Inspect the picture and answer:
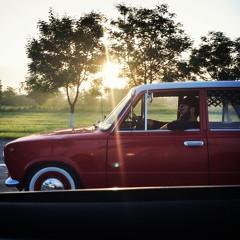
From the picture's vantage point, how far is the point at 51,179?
3.91 meters

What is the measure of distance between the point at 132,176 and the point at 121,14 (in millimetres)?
18441

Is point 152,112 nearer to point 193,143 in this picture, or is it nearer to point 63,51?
point 193,143

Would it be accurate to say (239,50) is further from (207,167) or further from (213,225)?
(213,225)

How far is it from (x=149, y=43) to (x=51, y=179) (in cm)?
1780

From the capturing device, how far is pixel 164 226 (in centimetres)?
87

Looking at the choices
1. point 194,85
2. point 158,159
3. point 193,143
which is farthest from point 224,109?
point 158,159

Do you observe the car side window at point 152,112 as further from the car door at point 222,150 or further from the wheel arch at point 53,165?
the wheel arch at point 53,165

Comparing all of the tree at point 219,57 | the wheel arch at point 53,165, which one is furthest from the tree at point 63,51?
the wheel arch at point 53,165

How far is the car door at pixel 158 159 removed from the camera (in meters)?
3.54

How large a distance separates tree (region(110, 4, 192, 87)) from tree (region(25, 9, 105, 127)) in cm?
151

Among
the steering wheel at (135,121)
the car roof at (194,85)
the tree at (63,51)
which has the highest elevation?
the tree at (63,51)

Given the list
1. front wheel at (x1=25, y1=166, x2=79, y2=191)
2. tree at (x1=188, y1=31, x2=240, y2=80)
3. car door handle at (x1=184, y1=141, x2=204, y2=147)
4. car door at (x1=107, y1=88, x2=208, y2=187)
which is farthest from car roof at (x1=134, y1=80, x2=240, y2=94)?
tree at (x1=188, y1=31, x2=240, y2=80)

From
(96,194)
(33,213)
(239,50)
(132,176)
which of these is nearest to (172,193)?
(96,194)

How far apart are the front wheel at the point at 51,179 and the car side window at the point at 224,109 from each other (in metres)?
2.03
